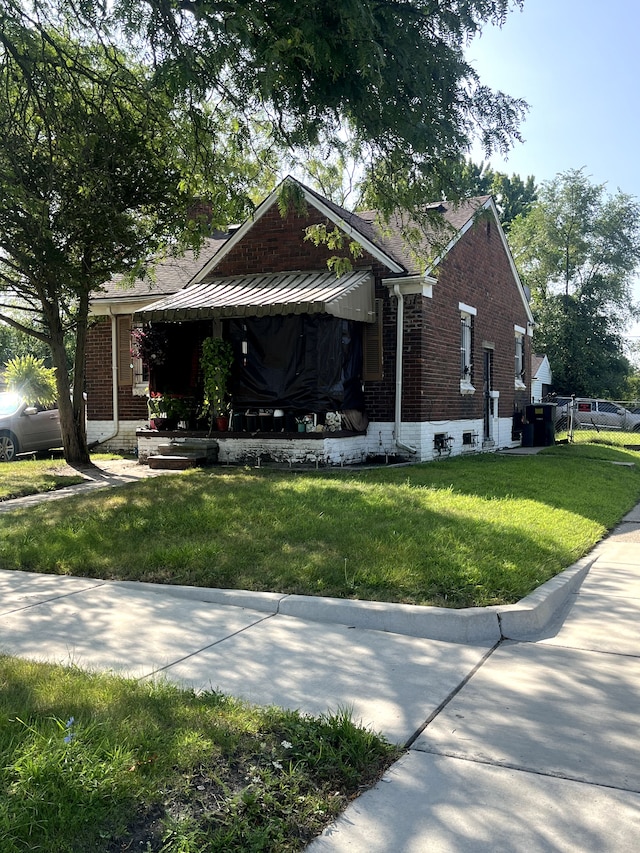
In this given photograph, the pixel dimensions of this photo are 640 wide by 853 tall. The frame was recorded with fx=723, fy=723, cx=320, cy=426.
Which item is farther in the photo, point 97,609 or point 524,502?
point 524,502

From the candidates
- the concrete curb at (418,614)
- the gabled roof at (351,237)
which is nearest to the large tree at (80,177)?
the gabled roof at (351,237)

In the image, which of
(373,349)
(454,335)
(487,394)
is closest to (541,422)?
(487,394)

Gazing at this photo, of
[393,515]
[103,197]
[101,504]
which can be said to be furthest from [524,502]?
[103,197]

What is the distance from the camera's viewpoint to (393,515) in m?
8.09

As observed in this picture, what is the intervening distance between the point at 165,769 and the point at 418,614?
256 centimetres

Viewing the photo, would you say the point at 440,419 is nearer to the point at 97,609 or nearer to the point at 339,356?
the point at 339,356

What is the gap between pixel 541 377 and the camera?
130ft

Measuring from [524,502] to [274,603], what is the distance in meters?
5.29

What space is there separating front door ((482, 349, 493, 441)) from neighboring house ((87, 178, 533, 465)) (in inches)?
32.7

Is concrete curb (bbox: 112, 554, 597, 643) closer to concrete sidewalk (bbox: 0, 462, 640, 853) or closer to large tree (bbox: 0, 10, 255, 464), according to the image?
concrete sidewalk (bbox: 0, 462, 640, 853)

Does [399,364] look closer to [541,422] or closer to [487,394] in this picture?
[487,394]

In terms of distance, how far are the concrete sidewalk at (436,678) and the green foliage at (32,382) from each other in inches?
417

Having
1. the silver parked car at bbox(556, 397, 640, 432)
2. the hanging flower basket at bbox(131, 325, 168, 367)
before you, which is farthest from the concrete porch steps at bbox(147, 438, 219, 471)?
the silver parked car at bbox(556, 397, 640, 432)

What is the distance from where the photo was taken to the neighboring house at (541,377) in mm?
37775
